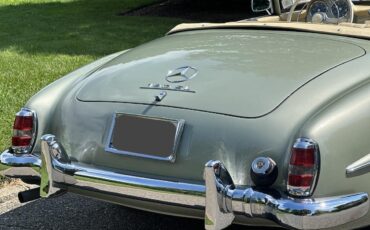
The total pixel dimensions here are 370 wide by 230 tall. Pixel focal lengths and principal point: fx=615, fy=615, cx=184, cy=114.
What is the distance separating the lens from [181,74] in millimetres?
3338

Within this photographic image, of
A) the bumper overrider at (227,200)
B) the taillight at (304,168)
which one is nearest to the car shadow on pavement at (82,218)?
the bumper overrider at (227,200)

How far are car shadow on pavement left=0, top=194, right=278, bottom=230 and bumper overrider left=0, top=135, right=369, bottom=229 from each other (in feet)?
3.14

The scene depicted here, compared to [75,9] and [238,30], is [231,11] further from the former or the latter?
[238,30]

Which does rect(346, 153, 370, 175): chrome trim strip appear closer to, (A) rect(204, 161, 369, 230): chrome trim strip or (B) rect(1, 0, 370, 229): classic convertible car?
(B) rect(1, 0, 370, 229): classic convertible car

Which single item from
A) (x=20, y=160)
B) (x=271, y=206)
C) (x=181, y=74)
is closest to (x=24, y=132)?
(x=20, y=160)

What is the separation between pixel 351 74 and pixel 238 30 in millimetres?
1155

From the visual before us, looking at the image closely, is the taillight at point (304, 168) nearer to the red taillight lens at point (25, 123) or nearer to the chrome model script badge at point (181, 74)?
the chrome model script badge at point (181, 74)

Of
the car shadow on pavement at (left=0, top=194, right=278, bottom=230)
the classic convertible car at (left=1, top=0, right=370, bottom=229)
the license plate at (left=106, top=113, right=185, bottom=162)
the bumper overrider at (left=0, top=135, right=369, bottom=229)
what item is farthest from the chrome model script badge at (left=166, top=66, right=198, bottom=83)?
the car shadow on pavement at (left=0, top=194, right=278, bottom=230)

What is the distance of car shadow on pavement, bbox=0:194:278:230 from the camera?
13.3ft

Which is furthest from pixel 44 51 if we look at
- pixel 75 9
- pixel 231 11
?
pixel 231 11

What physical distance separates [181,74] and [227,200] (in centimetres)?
84

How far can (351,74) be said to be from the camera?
3.12 metres

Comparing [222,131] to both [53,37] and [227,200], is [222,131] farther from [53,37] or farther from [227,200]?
[53,37]

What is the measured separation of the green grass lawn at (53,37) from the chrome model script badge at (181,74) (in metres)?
2.38
